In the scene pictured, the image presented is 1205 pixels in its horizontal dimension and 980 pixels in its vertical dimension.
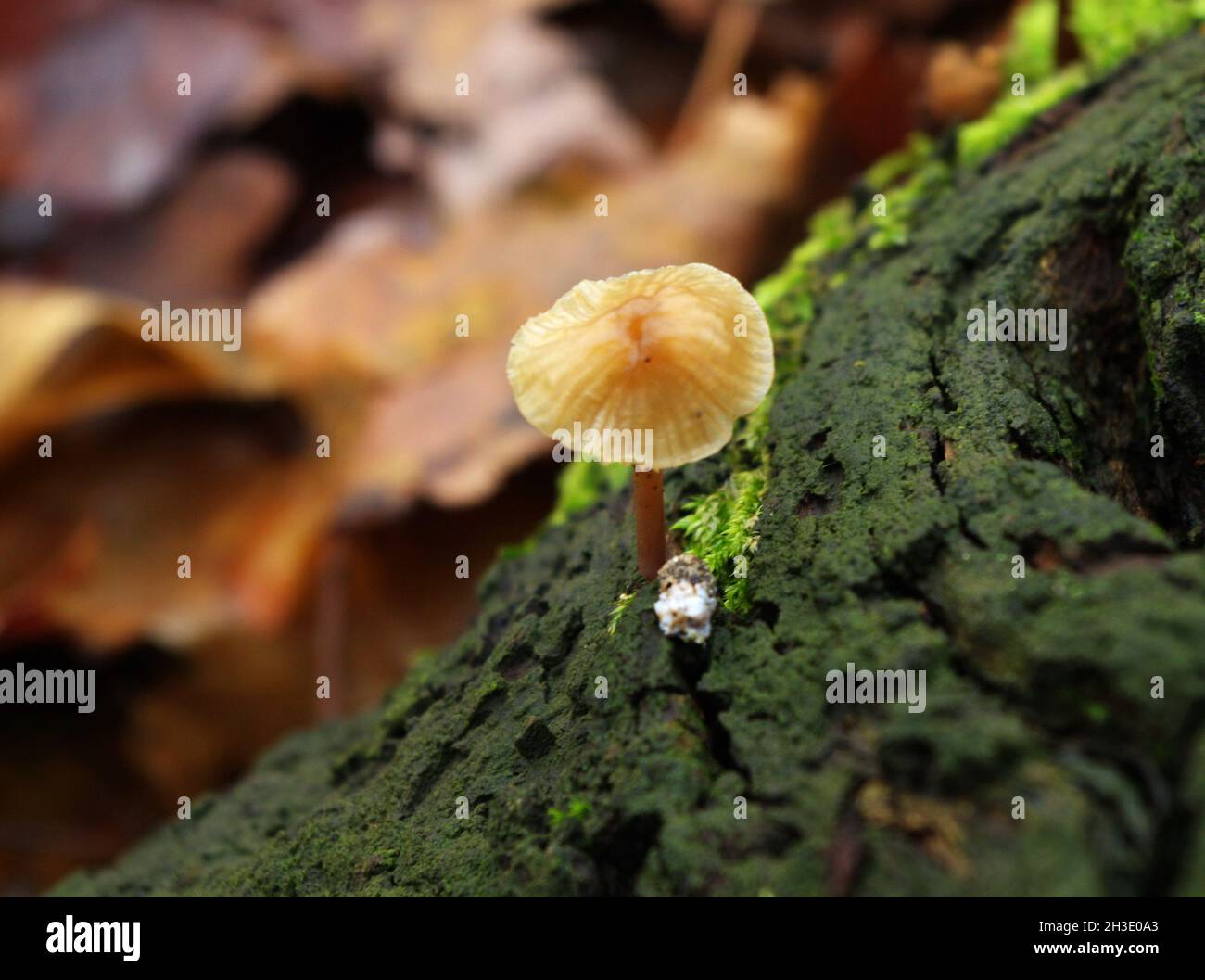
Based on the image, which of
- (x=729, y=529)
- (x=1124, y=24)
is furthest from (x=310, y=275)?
(x=729, y=529)

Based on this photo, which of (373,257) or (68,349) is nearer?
(68,349)

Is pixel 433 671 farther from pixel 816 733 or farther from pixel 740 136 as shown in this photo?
pixel 740 136

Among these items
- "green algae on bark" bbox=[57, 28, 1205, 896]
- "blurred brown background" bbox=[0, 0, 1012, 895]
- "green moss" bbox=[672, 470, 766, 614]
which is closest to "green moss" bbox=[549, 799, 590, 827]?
"green algae on bark" bbox=[57, 28, 1205, 896]

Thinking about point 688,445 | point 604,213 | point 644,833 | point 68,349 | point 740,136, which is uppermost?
point 740,136

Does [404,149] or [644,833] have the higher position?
[404,149]

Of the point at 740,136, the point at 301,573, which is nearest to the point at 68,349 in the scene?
the point at 301,573

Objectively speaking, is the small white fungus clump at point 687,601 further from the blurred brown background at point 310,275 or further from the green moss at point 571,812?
the blurred brown background at point 310,275
